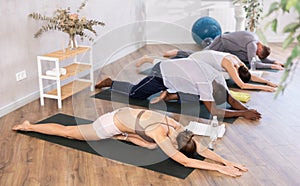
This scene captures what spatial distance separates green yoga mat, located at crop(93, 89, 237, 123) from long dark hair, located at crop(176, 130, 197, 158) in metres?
0.98

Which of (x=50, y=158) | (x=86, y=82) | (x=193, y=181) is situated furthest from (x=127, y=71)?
(x=193, y=181)

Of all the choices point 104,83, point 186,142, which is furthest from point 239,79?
point 186,142

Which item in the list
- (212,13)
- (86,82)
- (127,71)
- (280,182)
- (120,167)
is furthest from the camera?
(212,13)

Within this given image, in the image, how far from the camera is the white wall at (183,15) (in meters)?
6.89

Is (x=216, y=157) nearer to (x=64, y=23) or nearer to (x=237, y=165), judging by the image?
(x=237, y=165)

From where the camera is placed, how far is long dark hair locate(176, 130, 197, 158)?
8.32 feet

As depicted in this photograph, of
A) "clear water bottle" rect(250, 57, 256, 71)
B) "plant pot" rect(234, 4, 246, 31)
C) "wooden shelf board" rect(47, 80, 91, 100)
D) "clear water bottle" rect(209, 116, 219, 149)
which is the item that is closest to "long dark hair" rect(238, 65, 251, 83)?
"clear water bottle" rect(250, 57, 256, 71)

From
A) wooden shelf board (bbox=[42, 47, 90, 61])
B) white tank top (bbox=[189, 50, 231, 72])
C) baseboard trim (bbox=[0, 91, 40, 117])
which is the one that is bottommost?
baseboard trim (bbox=[0, 91, 40, 117])

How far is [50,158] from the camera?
2764 millimetres

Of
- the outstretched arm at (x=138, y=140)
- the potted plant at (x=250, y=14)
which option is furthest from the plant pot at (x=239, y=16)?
the outstretched arm at (x=138, y=140)

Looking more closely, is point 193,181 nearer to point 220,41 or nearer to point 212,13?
point 220,41

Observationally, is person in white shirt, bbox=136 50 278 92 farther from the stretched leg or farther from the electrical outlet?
the electrical outlet

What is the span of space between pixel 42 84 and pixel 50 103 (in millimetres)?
225

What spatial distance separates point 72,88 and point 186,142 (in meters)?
1.98
